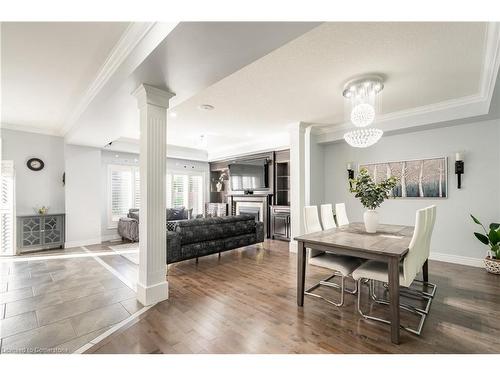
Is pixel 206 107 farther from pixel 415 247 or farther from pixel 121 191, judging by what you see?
pixel 121 191

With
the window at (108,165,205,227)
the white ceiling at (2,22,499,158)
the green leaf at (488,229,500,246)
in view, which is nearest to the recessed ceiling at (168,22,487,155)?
the white ceiling at (2,22,499,158)

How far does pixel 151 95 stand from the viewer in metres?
2.53

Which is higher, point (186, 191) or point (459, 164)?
point (459, 164)

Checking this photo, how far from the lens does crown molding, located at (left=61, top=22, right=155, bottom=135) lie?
6.44 ft

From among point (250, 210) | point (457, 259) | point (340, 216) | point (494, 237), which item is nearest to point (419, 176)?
point (494, 237)

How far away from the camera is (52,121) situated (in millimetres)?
4602

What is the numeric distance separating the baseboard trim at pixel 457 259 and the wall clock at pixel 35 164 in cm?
803

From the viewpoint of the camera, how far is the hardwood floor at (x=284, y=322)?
1.83 m

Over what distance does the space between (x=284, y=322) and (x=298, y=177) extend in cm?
308

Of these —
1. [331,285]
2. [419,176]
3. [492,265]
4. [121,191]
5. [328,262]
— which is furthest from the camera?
[121,191]

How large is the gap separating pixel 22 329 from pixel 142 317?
1.00m
